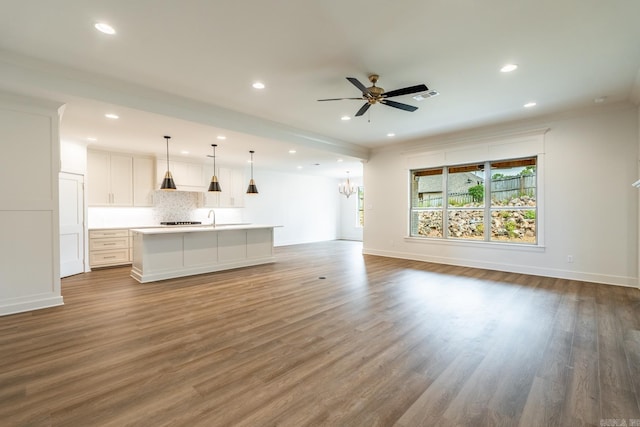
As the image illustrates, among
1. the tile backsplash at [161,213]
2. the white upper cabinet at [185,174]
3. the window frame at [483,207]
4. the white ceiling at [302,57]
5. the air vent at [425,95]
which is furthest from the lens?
the white upper cabinet at [185,174]

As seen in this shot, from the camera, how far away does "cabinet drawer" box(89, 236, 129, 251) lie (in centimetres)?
612

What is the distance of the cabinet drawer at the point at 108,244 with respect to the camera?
6.12 m

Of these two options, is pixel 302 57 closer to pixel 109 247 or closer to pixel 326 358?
pixel 326 358

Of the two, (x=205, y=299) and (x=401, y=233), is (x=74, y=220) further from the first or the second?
(x=401, y=233)

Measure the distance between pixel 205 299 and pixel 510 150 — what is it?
6.03m

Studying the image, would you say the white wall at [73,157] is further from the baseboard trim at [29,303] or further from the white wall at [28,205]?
the baseboard trim at [29,303]

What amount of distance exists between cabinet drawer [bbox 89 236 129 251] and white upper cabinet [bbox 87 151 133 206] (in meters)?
0.87

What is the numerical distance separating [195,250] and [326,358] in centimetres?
405

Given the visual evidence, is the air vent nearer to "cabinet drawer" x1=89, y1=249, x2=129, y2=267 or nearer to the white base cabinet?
the white base cabinet

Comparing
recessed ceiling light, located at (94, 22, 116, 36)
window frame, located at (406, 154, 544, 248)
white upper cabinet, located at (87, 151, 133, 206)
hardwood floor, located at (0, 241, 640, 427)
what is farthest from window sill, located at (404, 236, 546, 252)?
white upper cabinet, located at (87, 151, 133, 206)

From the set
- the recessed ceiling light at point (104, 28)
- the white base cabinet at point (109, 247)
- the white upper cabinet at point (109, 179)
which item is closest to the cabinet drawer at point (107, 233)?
the white base cabinet at point (109, 247)

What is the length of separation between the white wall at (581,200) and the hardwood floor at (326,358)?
2.24 ft

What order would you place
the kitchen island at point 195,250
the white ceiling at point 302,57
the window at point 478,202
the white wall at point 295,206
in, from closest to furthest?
the white ceiling at point 302,57 → the kitchen island at point 195,250 → the window at point 478,202 → the white wall at point 295,206

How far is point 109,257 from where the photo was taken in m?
6.33
